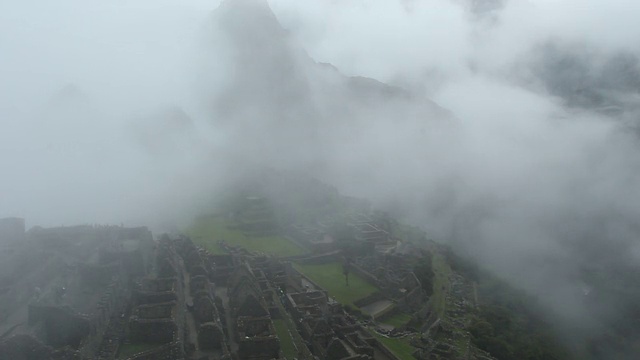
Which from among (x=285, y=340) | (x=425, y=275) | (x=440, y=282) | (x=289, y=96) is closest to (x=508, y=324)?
(x=425, y=275)

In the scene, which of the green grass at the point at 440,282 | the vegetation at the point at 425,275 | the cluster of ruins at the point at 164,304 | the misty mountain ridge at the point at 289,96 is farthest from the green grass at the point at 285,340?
the misty mountain ridge at the point at 289,96

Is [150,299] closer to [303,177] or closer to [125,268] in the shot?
[125,268]

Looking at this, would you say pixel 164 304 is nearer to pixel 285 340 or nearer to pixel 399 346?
pixel 285 340

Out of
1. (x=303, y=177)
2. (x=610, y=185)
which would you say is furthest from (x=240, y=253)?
(x=610, y=185)

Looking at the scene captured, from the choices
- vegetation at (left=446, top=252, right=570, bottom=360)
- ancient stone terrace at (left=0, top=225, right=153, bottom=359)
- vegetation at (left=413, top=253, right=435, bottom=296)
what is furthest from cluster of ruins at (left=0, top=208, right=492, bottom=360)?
vegetation at (left=446, top=252, right=570, bottom=360)

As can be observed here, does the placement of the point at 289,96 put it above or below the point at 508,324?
above

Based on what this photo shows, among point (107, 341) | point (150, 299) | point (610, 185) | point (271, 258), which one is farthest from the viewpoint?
point (610, 185)

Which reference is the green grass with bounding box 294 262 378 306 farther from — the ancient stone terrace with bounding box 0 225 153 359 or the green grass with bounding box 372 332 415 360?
the ancient stone terrace with bounding box 0 225 153 359
